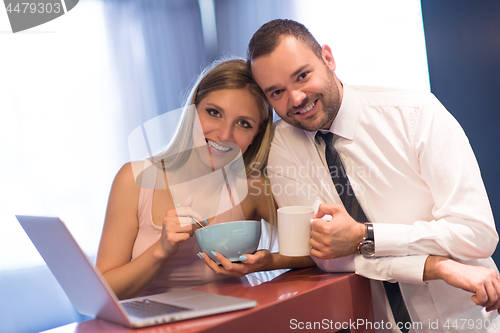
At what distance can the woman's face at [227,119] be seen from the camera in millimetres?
1195

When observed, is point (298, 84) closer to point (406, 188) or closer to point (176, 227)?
point (406, 188)

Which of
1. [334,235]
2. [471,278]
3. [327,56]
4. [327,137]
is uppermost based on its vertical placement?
[327,56]

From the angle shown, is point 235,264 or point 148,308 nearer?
point 148,308

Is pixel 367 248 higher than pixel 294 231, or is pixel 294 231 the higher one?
pixel 294 231

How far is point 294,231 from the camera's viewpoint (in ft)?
2.93

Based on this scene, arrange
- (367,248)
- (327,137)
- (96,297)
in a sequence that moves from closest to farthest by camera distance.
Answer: (96,297), (367,248), (327,137)

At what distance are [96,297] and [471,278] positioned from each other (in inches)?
31.0

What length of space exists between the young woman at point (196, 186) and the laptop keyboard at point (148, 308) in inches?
9.6

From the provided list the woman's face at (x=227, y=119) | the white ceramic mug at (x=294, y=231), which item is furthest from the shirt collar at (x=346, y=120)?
the white ceramic mug at (x=294, y=231)

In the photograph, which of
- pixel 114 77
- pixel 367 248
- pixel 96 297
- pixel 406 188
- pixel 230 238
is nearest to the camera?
pixel 96 297

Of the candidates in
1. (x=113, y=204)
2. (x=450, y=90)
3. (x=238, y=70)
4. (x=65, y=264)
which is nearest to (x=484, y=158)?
(x=450, y=90)

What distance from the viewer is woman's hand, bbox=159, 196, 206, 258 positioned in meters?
0.92

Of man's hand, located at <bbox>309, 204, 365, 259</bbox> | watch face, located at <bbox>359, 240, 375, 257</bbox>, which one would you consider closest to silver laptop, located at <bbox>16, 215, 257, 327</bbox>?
man's hand, located at <bbox>309, 204, 365, 259</bbox>

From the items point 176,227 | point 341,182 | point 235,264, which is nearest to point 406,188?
point 341,182
